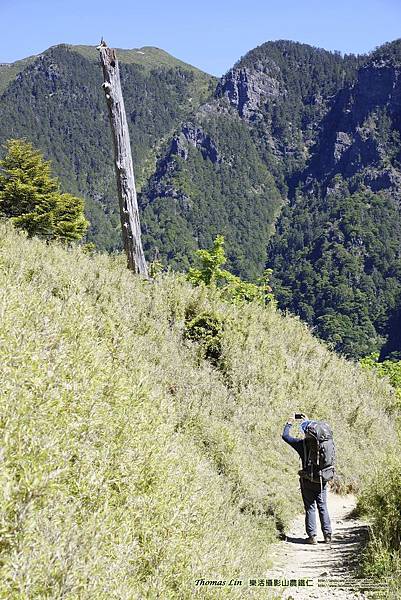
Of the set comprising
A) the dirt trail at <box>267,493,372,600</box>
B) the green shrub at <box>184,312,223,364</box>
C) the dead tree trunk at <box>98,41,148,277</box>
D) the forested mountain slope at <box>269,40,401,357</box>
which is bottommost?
the forested mountain slope at <box>269,40,401,357</box>

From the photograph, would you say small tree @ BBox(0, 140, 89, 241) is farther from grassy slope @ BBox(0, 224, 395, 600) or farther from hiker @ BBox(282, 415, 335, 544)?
hiker @ BBox(282, 415, 335, 544)

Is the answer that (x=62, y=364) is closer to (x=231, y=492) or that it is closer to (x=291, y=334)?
(x=231, y=492)

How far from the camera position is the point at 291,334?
38.4ft

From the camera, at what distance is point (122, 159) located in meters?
11.5

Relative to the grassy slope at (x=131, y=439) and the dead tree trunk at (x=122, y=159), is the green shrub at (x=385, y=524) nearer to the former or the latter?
the grassy slope at (x=131, y=439)

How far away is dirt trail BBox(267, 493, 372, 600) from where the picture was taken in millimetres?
4465

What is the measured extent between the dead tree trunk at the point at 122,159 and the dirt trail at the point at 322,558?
245 inches

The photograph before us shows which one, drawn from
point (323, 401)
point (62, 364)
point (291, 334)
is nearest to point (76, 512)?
point (62, 364)

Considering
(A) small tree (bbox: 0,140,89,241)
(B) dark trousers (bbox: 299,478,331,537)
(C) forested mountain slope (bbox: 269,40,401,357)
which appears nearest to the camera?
(B) dark trousers (bbox: 299,478,331,537)

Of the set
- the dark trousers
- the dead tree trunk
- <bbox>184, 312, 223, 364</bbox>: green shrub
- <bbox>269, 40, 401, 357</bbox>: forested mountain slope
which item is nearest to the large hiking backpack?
the dark trousers

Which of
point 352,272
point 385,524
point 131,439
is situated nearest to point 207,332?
point 385,524

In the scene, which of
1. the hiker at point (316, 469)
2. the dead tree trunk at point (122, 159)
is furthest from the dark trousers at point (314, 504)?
the dead tree trunk at point (122, 159)

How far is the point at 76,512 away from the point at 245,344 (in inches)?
265

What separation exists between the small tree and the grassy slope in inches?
635
